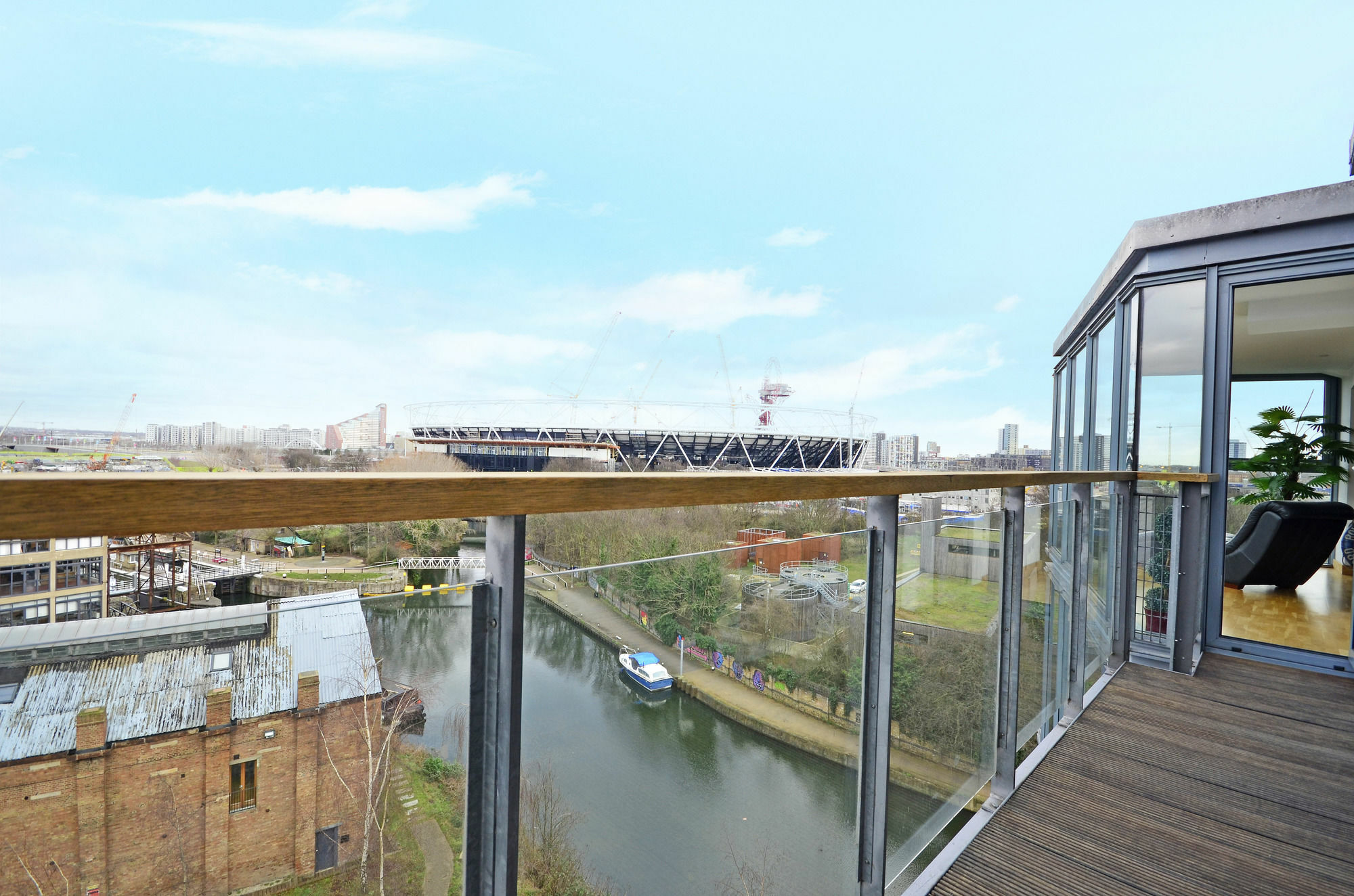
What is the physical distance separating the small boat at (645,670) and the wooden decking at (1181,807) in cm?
122

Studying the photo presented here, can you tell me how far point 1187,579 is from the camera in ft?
11.6

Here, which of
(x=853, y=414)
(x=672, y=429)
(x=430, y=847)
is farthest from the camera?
(x=853, y=414)

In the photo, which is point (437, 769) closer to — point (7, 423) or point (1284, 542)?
point (7, 423)

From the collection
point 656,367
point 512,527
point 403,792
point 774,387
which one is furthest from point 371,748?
point 656,367

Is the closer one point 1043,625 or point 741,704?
point 741,704

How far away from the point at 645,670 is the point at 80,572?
64 centimetres

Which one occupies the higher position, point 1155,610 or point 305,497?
point 305,497

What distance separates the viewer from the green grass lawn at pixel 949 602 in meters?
1.59

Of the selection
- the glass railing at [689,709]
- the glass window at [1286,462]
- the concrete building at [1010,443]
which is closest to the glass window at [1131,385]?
the glass window at [1286,462]

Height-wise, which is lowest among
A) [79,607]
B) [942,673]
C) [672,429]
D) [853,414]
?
[942,673]

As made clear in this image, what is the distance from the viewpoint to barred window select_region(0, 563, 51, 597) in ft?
1.48

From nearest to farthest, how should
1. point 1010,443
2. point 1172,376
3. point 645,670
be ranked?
point 645,670 < point 1172,376 < point 1010,443

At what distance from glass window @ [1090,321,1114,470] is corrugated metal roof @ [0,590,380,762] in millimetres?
5315

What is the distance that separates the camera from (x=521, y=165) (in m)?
58.4
